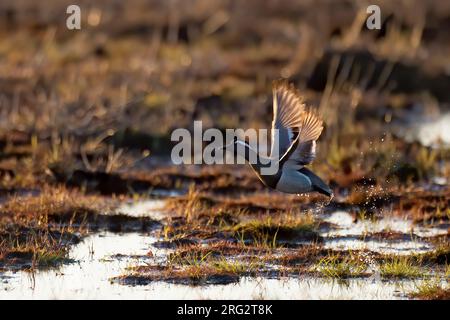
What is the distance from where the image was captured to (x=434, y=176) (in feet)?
40.9

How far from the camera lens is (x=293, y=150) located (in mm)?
8742

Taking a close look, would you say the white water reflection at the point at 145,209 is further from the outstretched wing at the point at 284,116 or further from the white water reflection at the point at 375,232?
the outstretched wing at the point at 284,116

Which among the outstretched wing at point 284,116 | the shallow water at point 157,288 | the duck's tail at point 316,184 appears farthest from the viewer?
the outstretched wing at point 284,116

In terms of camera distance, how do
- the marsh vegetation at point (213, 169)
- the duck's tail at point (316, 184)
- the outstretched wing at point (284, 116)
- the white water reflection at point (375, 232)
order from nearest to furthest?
the marsh vegetation at point (213, 169) < the duck's tail at point (316, 184) < the outstretched wing at point (284, 116) < the white water reflection at point (375, 232)

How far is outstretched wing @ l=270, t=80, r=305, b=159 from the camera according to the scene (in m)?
9.23

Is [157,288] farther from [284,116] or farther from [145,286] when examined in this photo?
[284,116]

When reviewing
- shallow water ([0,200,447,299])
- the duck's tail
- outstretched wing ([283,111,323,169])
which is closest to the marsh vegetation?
shallow water ([0,200,447,299])

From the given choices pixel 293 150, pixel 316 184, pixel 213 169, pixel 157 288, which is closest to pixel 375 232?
pixel 316 184

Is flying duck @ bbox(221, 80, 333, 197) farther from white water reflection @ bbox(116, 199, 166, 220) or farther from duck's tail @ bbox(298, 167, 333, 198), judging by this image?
white water reflection @ bbox(116, 199, 166, 220)

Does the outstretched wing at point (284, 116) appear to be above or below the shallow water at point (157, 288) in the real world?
above

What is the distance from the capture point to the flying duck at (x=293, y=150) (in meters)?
8.85

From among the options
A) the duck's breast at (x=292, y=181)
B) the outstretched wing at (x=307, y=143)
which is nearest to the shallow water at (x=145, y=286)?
the duck's breast at (x=292, y=181)

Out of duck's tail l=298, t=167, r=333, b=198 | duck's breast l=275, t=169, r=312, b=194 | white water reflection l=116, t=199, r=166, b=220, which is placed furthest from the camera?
white water reflection l=116, t=199, r=166, b=220

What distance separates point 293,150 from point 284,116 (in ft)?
2.24
